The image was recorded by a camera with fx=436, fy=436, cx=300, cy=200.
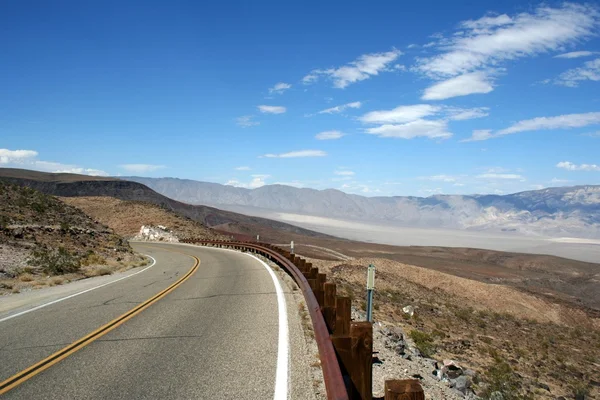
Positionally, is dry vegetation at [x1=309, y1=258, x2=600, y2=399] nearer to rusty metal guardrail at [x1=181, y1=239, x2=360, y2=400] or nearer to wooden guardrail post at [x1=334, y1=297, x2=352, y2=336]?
wooden guardrail post at [x1=334, y1=297, x2=352, y2=336]

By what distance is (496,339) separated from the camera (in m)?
16.3

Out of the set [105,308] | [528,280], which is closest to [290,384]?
[105,308]

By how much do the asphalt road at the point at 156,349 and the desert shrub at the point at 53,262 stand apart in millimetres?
7807

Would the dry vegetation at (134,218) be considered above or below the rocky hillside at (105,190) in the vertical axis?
below

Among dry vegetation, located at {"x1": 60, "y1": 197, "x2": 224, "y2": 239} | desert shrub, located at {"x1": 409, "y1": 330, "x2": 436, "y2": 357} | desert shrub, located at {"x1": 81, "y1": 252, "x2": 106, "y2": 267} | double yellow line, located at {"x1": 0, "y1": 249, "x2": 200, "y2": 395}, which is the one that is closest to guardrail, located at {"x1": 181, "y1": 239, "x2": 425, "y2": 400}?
double yellow line, located at {"x1": 0, "y1": 249, "x2": 200, "y2": 395}

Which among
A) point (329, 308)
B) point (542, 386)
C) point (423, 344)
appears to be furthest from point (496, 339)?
point (329, 308)

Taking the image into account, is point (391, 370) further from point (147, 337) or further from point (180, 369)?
point (147, 337)

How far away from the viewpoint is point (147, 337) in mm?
7625

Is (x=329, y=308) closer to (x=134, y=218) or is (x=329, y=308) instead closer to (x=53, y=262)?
(x=53, y=262)

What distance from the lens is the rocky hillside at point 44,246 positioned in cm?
1771

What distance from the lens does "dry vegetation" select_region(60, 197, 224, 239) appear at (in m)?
62.9

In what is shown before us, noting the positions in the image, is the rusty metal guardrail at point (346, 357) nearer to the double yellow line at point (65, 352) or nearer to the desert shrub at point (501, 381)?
the double yellow line at point (65, 352)

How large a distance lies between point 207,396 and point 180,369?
3.49 feet

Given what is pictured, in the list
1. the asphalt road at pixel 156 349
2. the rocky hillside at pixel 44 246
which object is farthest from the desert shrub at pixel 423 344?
the rocky hillside at pixel 44 246
